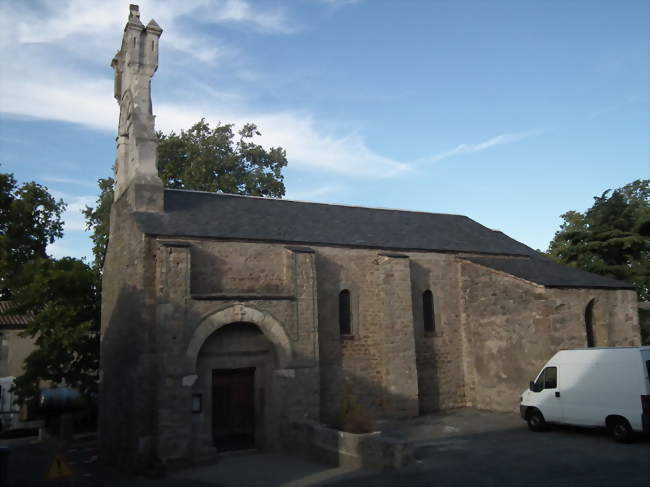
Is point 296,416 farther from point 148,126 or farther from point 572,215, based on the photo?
point 572,215

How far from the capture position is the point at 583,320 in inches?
672

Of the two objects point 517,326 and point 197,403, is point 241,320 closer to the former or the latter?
point 197,403

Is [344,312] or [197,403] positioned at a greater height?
[344,312]

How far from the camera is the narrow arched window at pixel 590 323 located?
60.0 feet

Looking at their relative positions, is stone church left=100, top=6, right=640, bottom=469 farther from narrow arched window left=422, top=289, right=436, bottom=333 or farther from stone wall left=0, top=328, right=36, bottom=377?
stone wall left=0, top=328, right=36, bottom=377

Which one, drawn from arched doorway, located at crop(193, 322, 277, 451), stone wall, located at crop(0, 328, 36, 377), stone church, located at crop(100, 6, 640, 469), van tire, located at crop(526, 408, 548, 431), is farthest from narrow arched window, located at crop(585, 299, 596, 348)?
stone wall, located at crop(0, 328, 36, 377)

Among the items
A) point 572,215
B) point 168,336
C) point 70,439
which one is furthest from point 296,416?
point 572,215

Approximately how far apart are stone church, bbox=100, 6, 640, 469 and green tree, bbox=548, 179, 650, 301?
20.8 ft

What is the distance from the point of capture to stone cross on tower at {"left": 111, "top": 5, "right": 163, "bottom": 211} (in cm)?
1653

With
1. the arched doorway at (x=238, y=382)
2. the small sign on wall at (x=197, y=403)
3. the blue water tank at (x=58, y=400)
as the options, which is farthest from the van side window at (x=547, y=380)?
the blue water tank at (x=58, y=400)

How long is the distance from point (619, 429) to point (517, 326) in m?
5.80

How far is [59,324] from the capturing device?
20.8m

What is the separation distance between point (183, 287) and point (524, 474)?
916cm

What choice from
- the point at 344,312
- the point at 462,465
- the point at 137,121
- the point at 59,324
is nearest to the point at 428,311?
the point at 344,312
